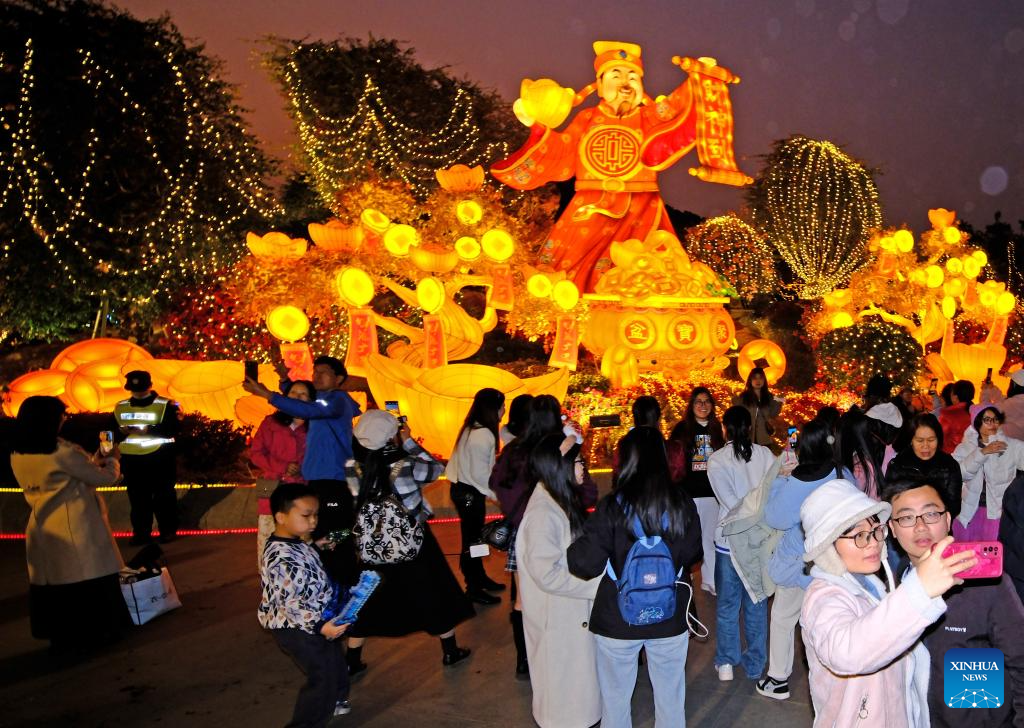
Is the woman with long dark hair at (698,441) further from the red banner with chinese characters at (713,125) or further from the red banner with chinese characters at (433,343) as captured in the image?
the red banner with chinese characters at (713,125)

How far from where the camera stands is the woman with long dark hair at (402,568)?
4.59 metres

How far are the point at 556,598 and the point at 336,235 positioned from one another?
32.4 feet

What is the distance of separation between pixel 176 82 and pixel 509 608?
1402cm

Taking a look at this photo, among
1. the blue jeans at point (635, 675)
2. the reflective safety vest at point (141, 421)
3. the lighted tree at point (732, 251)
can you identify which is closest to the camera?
the blue jeans at point (635, 675)

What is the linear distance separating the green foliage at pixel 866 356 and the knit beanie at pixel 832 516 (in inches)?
591

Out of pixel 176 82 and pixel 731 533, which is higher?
pixel 176 82

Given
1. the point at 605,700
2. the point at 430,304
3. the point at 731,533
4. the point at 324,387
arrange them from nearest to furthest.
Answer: the point at 605,700
the point at 731,533
the point at 324,387
the point at 430,304

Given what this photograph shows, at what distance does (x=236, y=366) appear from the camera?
489 inches

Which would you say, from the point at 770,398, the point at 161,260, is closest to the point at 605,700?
the point at 770,398

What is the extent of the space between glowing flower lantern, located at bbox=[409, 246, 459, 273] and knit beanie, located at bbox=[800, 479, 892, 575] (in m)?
10.4

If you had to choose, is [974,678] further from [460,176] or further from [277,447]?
[460,176]

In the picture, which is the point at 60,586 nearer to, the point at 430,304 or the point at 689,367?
the point at 430,304

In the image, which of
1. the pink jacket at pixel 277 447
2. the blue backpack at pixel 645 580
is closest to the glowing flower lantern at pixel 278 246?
the pink jacket at pixel 277 447

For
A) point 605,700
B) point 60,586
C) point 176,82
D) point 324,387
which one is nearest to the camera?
point 605,700
